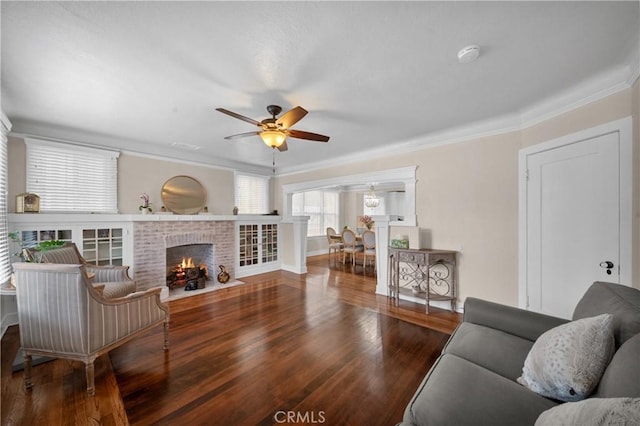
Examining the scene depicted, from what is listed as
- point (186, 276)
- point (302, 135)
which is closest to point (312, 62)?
point (302, 135)

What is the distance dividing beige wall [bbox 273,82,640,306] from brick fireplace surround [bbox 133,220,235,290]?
386 centimetres

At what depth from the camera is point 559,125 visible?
8.36 ft

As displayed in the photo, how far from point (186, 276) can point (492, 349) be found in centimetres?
476

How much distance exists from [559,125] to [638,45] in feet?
2.86

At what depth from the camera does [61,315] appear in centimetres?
188

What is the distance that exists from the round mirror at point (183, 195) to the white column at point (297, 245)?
2.05 meters

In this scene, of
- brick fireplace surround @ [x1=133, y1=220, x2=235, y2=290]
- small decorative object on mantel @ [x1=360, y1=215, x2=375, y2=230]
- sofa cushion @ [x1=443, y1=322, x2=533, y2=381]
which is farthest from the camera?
small decorative object on mantel @ [x1=360, y1=215, x2=375, y2=230]

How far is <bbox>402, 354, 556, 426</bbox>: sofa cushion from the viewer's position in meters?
1.03

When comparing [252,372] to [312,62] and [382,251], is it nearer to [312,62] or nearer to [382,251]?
[312,62]

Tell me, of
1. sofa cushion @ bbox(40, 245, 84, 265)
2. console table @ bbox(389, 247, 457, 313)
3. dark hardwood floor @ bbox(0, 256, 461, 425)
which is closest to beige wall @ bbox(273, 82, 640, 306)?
console table @ bbox(389, 247, 457, 313)

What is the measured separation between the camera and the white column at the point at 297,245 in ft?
19.0

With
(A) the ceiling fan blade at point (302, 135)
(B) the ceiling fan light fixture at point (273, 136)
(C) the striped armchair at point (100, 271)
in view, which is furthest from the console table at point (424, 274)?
(C) the striped armchair at point (100, 271)

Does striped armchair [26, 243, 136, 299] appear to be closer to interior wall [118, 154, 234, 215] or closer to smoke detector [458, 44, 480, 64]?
interior wall [118, 154, 234, 215]

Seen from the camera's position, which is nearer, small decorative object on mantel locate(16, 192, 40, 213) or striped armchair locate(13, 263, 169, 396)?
striped armchair locate(13, 263, 169, 396)
